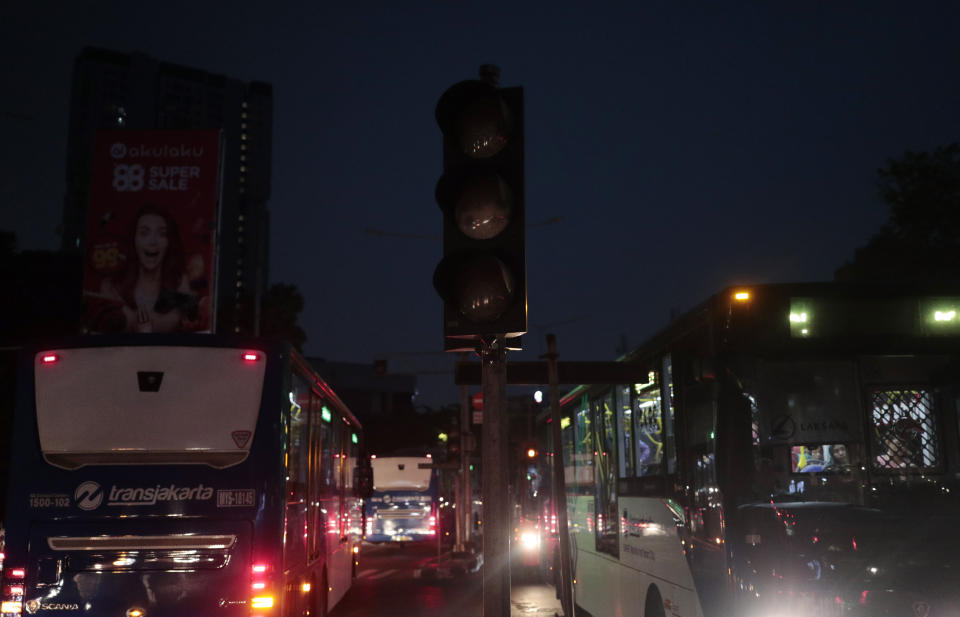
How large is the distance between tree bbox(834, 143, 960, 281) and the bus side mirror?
1816 cm

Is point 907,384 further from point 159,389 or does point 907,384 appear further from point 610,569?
point 159,389

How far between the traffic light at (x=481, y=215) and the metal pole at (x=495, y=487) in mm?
216

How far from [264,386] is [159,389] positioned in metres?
0.90

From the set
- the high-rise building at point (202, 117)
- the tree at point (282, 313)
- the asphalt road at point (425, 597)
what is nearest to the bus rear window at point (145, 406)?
the asphalt road at point (425, 597)

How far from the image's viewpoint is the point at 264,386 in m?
8.88

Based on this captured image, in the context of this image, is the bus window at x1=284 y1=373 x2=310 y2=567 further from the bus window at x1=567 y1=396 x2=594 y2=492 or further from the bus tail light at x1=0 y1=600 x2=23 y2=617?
the bus window at x1=567 y1=396 x2=594 y2=492

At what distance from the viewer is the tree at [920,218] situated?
30422 mm

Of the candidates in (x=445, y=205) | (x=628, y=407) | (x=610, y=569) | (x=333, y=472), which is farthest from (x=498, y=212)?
(x=333, y=472)

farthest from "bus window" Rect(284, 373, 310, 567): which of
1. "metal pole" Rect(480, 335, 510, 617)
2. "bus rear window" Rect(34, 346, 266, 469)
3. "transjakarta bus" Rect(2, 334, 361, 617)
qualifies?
"metal pole" Rect(480, 335, 510, 617)

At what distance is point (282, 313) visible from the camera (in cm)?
4375

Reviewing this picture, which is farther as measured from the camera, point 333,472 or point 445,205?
point 333,472

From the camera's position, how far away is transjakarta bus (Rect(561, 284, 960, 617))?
5.55 metres

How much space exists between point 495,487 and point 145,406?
443cm

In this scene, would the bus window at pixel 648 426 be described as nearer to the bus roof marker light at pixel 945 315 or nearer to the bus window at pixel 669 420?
the bus window at pixel 669 420
